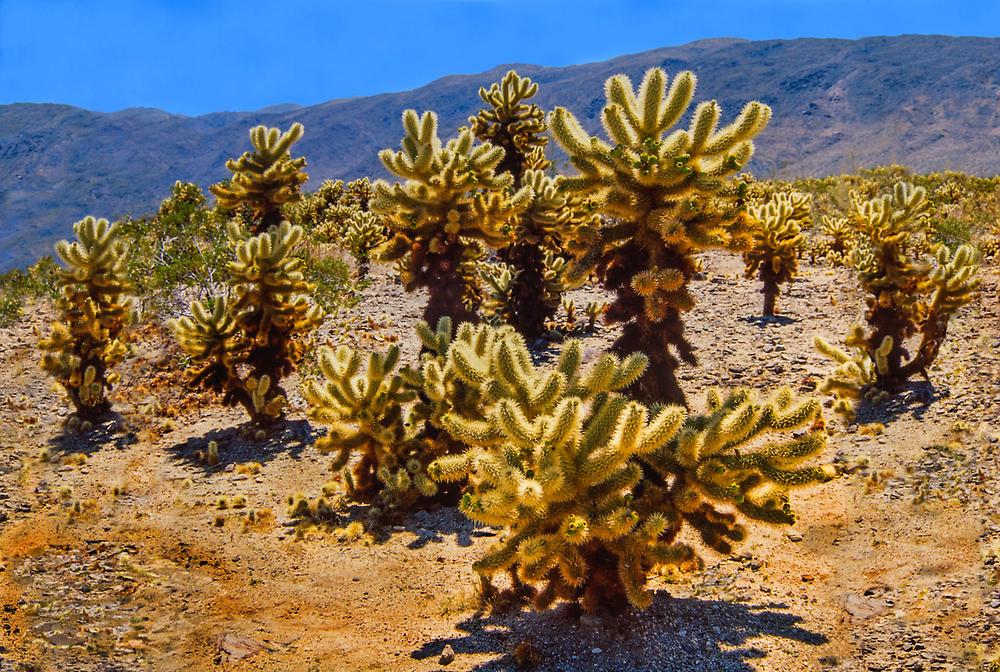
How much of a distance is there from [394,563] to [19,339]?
38.4ft

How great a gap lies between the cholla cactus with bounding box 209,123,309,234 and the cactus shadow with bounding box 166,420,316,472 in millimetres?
5426

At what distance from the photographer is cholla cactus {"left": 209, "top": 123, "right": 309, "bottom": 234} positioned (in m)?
14.8

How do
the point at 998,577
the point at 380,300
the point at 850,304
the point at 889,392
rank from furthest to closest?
the point at 380,300, the point at 850,304, the point at 889,392, the point at 998,577

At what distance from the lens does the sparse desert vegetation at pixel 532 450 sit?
5.16 m

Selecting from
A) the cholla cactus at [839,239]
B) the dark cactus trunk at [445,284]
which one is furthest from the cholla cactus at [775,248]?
the dark cactus trunk at [445,284]

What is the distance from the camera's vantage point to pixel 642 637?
523cm

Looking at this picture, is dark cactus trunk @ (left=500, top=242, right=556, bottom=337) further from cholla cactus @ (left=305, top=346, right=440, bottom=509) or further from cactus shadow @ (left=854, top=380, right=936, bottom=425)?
cactus shadow @ (left=854, top=380, right=936, bottom=425)

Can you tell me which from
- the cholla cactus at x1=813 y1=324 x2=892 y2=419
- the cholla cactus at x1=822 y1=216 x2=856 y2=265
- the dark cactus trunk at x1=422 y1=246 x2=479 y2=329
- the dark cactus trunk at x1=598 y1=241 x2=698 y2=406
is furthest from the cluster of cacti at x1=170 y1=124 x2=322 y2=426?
the cholla cactus at x1=822 y1=216 x2=856 y2=265

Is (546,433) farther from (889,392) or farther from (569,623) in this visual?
(889,392)

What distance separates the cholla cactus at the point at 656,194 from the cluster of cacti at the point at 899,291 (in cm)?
368

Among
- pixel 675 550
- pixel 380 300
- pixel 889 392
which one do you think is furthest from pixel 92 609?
pixel 380 300

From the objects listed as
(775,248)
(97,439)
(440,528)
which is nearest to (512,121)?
(775,248)

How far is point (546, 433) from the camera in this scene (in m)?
4.86

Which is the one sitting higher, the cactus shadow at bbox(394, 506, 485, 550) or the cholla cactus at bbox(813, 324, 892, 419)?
the cholla cactus at bbox(813, 324, 892, 419)
